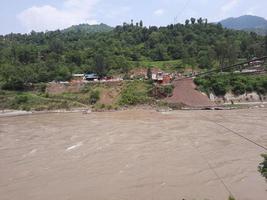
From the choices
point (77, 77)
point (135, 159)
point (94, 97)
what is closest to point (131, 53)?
point (77, 77)

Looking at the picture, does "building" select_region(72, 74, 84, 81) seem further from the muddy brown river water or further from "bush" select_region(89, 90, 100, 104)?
the muddy brown river water

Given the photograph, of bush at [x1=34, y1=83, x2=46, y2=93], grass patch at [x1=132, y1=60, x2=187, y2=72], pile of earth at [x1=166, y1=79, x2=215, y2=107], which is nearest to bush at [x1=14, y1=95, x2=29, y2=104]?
bush at [x1=34, y1=83, x2=46, y2=93]

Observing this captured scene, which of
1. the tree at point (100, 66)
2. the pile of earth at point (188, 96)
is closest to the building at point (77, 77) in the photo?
the tree at point (100, 66)

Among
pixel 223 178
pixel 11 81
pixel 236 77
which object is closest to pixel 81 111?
pixel 11 81

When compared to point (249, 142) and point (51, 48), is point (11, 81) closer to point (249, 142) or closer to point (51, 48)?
point (51, 48)

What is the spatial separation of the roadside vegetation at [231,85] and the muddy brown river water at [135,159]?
14.6m

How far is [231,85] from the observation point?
60.4 metres

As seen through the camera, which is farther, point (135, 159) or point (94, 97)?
point (94, 97)

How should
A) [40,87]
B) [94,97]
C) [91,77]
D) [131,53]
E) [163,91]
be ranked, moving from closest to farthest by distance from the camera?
[163,91] → [94,97] → [40,87] → [91,77] → [131,53]

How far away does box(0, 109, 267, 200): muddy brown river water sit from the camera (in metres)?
19.8

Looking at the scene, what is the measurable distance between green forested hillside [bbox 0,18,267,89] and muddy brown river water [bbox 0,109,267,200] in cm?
2951

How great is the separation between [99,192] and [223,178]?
243 inches

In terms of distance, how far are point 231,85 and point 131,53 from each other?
1338 inches

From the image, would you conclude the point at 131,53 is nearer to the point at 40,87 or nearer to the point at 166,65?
the point at 166,65
